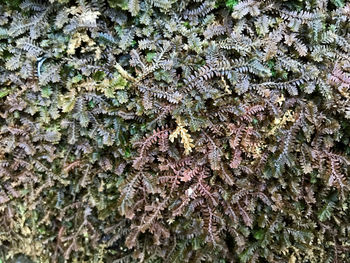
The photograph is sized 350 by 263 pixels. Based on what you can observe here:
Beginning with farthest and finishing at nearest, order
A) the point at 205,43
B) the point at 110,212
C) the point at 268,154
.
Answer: the point at 110,212 → the point at 268,154 → the point at 205,43

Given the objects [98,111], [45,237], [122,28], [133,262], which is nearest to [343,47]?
[122,28]

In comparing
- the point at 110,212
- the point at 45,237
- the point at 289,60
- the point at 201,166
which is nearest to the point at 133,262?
the point at 110,212

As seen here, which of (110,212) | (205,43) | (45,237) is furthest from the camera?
(45,237)

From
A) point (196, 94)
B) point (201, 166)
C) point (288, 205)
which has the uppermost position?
point (196, 94)

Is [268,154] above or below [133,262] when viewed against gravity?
above

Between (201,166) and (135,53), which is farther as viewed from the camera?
(201,166)

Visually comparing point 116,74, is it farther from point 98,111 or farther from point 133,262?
point 133,262

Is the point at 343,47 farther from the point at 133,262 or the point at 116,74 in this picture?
the point at 133,262
